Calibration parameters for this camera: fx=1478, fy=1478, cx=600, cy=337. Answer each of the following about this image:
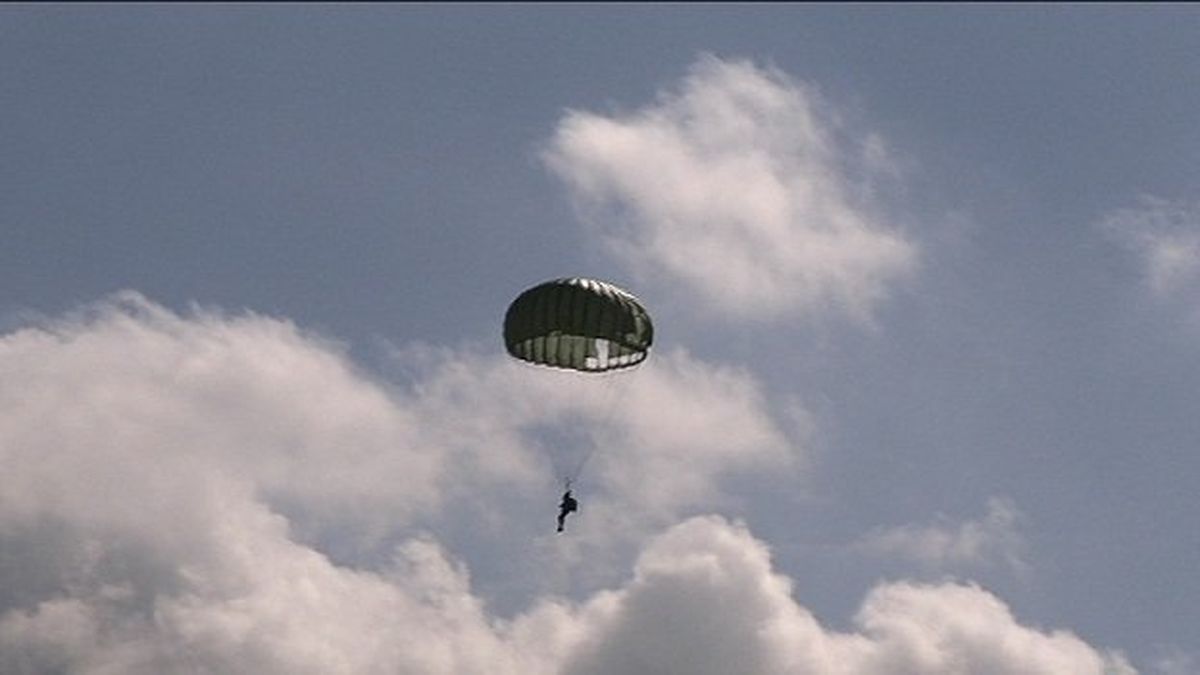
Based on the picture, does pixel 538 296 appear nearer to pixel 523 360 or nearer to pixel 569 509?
pixel 523 360

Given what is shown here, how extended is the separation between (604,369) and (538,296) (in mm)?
6352

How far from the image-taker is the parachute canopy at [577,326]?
76875mm

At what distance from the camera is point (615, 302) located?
78062 mm

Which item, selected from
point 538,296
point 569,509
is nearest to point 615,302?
point 538,296

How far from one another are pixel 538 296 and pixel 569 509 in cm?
1143

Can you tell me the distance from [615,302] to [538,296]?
4078 millimetres

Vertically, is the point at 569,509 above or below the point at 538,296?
below

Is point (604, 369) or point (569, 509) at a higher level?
point (604, 369)

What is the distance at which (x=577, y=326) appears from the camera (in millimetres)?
76625

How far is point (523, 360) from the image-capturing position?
263 feet

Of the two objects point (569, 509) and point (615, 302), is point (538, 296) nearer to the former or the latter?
point (615, 302)

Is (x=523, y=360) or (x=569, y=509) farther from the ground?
(x=523, y=360)

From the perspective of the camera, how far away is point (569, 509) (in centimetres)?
7850

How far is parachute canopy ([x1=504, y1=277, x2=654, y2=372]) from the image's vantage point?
76.9 m
